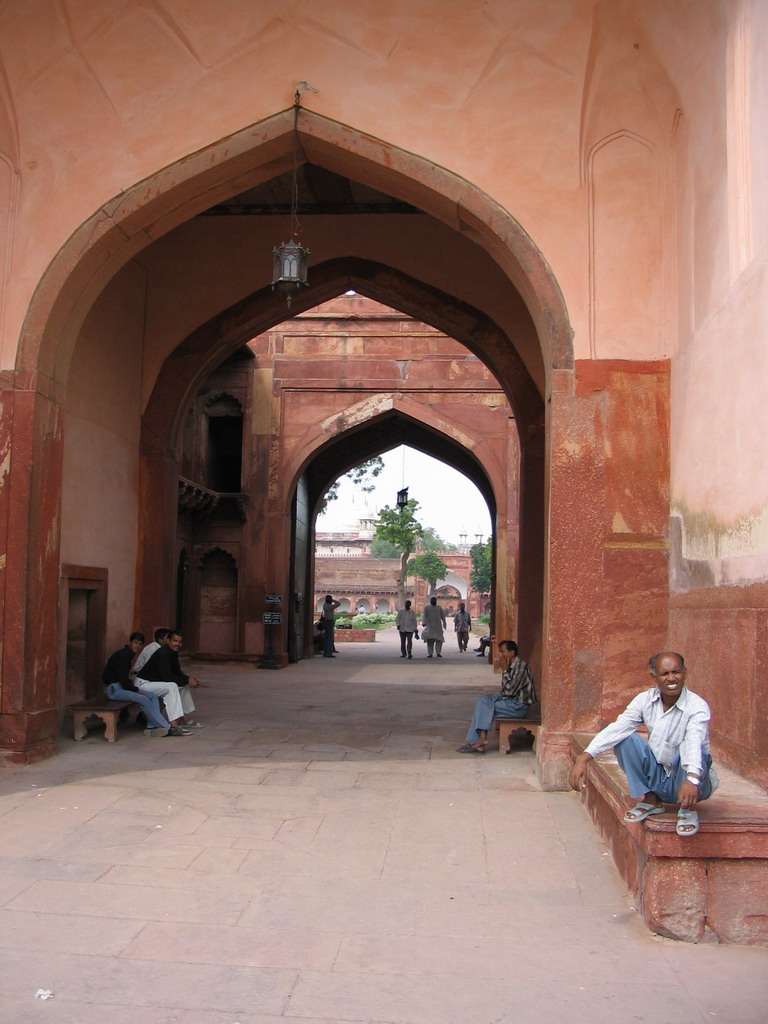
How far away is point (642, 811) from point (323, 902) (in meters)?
1.25

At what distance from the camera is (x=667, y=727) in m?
3.49

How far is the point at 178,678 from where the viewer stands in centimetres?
764

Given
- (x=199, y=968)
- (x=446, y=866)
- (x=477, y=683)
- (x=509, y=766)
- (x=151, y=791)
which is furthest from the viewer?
(x=477, y=683)

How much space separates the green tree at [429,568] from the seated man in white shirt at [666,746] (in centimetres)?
5045

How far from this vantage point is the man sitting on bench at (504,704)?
6652 mm

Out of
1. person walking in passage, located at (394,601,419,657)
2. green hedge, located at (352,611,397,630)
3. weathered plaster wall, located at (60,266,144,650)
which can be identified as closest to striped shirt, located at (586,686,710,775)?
weathered plaster wall, located at (60,266,144,650)

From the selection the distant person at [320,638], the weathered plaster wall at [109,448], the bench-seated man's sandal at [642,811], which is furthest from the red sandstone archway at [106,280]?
the distant person at [320,638]

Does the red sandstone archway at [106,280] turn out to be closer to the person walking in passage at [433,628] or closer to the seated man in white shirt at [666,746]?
the seated man in white shirt at [666,746]

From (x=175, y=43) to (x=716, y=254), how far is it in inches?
148

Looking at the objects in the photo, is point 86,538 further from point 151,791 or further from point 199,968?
point 199,968

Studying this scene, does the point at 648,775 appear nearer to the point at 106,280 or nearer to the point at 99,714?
the point at 99,714

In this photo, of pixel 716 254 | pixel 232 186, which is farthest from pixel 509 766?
pixel 232 186

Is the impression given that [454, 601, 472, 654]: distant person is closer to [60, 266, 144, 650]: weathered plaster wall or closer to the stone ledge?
the stone ledge

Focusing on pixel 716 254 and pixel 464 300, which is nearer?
pixel 716 254
